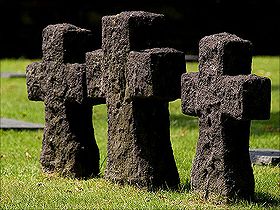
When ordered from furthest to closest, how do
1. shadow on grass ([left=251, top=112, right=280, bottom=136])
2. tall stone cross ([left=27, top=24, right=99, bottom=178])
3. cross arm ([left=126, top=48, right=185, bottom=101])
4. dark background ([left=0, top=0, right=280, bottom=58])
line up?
dark background ([left=0, top=0, right=280, bottom=58]), shadow on grass ([left=251, top=112, right=280, bottom=136]), tall stone cross ([left=27, top=24, right=99, bottom=178]), cross arm ([left=126, top=48, right=185, bottom=101])

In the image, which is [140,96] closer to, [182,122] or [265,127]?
[265,127]

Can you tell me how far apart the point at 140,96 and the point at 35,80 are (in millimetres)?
1691

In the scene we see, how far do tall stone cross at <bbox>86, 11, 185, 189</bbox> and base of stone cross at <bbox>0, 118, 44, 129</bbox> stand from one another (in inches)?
182

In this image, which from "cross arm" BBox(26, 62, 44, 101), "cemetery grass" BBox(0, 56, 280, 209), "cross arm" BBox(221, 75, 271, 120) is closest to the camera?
"cross arm" BBox(221, 75, 271, 120)

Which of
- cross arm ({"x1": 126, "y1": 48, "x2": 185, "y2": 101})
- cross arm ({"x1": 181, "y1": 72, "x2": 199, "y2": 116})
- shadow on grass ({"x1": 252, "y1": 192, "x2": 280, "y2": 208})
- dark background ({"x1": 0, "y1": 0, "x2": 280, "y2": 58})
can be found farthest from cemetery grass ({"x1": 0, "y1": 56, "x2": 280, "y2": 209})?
dark background ({"x1": 0, "y1": 0, "x2": 280, "y2": 58})

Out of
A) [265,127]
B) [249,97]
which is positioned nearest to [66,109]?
[249,97]

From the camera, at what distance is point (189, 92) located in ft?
26.1

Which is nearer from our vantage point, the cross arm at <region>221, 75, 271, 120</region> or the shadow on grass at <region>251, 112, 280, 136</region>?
the cross arm at <region>221, 75, 271, 120</region>

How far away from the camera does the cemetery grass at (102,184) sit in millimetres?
7652

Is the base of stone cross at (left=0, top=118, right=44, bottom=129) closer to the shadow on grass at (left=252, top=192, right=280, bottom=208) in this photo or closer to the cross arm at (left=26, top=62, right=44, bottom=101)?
the cross arm at (left=26, top=62, right=44, bottom=101)

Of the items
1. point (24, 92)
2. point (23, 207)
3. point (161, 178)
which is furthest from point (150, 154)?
point (24, 92)

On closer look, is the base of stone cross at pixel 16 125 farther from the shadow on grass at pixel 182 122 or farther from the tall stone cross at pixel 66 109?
the tall stone cross at pixel 66 109

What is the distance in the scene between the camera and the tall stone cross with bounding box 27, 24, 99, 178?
922 centimetres

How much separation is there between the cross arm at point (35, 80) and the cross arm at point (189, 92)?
6.40 feet
